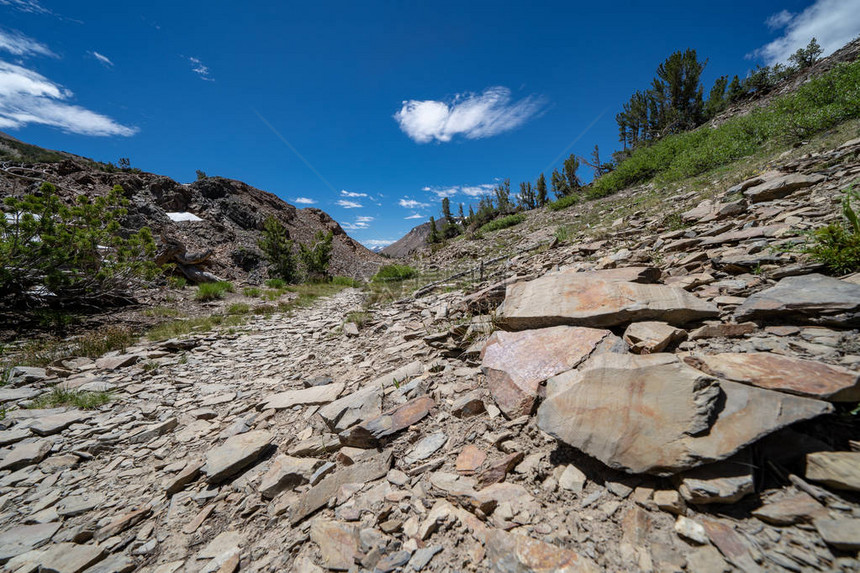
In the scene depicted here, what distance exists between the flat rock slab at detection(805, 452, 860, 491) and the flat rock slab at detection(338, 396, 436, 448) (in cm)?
228

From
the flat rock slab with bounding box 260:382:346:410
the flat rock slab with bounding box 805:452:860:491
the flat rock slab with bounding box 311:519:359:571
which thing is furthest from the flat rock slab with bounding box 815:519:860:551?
the flat rock slab with bounding box 260:382:346:410

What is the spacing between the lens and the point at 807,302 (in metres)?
2.09

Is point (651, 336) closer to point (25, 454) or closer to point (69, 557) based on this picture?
point (69, 557)

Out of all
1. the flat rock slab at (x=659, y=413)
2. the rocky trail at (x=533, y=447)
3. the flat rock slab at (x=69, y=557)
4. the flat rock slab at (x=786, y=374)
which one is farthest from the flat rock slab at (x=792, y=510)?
the flat rock slab at (x=69, y=557)

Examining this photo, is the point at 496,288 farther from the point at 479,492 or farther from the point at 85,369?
the point at 85,369

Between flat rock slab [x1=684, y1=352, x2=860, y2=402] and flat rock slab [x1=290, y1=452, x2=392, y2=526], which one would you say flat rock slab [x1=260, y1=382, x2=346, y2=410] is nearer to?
flat rock slab [x1=290, y1=452, x2=392, y2=526]

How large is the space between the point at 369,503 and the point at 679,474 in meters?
1.84

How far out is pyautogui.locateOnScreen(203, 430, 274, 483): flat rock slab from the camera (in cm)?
266

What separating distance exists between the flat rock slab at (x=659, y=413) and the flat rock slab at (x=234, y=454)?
2761 mm

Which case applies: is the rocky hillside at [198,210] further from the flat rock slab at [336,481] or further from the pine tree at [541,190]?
the pine tree at [541,190]

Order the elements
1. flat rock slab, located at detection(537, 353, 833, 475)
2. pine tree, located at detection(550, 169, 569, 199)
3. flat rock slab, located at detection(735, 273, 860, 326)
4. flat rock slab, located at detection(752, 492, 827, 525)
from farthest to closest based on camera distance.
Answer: pine tree, located at detection(550, 169, 569, 199) → flat rock slab, located at detection(735, 273, 860, 326) → flat rock slab, located at detection(537, 353, 833, 475) → flat rock slab, located at detection(752, 492, 827, 525)

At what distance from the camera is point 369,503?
6.47ft

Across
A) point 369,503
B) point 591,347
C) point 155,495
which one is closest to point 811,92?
point 591,347

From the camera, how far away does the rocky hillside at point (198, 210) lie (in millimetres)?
19906
